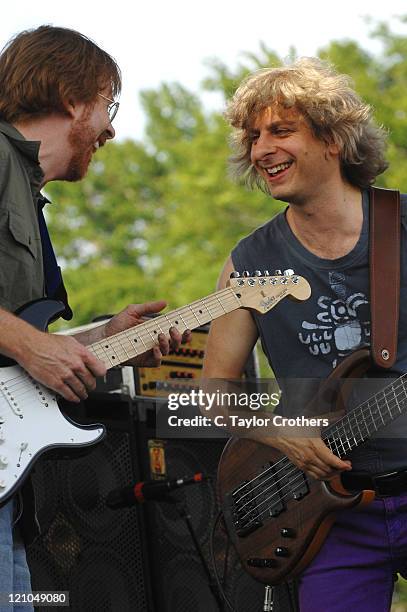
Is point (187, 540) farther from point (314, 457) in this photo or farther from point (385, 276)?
point (385, 276)

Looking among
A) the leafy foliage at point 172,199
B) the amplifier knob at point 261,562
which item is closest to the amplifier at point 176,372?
the amplifier knob at point 261,562

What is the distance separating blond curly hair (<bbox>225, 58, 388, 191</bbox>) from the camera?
148 inches

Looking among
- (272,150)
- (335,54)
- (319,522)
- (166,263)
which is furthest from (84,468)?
(166,263)

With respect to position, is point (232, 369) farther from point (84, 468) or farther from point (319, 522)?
point (84, 468)

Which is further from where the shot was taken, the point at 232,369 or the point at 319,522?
the point at 232,369

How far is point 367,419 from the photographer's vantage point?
11.1 feet

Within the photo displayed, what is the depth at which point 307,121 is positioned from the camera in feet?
12.4

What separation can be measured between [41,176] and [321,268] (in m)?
1.03

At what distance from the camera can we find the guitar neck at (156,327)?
3482 millimetres

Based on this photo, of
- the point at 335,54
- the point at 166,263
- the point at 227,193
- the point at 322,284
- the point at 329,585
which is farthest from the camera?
the point at 166,263

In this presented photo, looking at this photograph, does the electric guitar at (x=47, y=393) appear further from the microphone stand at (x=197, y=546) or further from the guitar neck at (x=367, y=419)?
the microphone stand at (x=197, y=546)

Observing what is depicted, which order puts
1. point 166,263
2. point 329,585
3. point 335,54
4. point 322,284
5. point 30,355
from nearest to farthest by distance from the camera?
1. point 30,355
2. point 329,585
3. point 322,284
4. point 335,54
5. point 166,263

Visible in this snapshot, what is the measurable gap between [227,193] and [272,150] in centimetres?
1353

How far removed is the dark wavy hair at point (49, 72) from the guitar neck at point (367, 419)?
142cm
